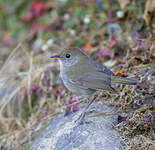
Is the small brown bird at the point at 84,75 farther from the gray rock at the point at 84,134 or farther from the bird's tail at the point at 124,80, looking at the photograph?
the gray rock at the point at 84,134

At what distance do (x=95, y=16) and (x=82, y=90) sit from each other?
2.49 m

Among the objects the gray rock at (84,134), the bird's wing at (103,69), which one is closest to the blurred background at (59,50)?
the gray rock at (84,134)

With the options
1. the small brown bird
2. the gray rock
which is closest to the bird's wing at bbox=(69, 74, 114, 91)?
the small brown bird

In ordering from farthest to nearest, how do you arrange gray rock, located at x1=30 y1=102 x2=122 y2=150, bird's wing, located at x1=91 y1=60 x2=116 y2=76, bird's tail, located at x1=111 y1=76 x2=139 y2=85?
bird's wing, located at x1=91 y1=60 x2=116 y2=76 → bird's tail, located at x1=111 y1=76 x2=139 y2=85 → gray rock, located at x1=30 y1=102 x2=122 y2=150

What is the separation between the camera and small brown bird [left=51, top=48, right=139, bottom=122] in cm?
321

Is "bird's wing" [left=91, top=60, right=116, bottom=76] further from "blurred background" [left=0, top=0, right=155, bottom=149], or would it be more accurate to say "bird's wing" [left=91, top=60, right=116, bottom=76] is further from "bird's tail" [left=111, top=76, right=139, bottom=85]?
"blurred background" [left=0, top=0, right=155, bottom=149]

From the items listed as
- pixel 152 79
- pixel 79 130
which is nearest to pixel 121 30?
pixel 152 79

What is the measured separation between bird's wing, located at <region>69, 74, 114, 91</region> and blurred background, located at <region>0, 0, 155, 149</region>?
13.1 inches

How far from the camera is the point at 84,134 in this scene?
2881 millimetres

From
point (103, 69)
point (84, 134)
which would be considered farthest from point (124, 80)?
point (84, 134)

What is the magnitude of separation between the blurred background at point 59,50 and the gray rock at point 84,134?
147mm

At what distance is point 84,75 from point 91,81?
152 millimetres

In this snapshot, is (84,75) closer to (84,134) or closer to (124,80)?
(124,80)

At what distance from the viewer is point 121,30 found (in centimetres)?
504
